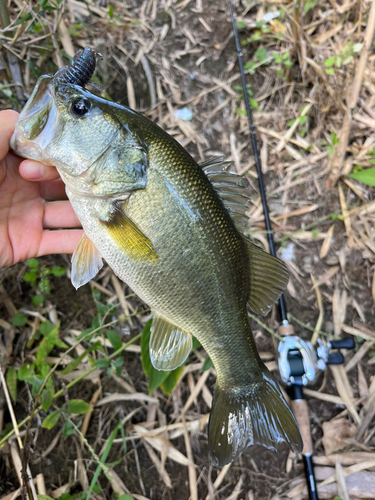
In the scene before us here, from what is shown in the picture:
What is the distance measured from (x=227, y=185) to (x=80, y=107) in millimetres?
768

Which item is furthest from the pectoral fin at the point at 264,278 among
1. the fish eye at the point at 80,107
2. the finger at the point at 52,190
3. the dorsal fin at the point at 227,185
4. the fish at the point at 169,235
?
the finger at the point at 52,190

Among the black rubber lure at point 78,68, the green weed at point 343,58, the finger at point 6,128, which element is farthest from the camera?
the green weed at point 343,58

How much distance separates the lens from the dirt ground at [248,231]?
2.33 metres

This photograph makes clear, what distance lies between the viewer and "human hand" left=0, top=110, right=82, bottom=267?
1.84 meters

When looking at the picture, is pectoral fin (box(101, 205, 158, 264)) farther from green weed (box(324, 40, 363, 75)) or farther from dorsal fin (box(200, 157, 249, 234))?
green weed (box(324, 40, 363, 75))

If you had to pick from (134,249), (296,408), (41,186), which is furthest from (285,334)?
(41,186)

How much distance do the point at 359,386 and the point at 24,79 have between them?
11.5ft

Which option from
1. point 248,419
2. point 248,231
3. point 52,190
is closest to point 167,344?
point 248,419

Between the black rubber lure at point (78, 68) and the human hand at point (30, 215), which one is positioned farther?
the human hand at point (30, 215)

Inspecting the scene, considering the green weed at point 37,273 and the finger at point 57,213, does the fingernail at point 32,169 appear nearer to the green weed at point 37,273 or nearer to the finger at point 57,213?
the finger at point 57,213

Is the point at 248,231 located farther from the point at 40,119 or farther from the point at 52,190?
the point at 40,119

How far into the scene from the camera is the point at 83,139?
1451 millimetres

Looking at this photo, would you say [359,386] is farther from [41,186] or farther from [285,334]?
[41,186]

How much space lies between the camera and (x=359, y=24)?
2.85m
